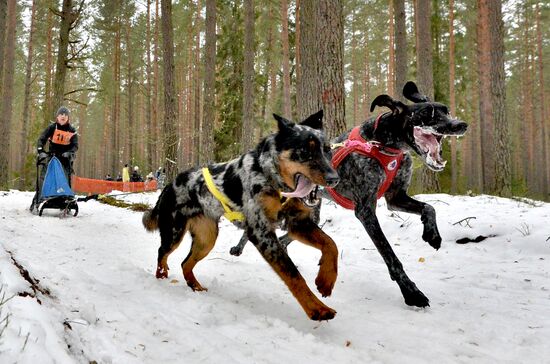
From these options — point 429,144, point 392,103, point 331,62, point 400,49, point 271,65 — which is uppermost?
point 271,65

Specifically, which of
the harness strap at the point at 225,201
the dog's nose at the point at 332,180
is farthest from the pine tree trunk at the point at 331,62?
the dog's nose at the point at 332,180

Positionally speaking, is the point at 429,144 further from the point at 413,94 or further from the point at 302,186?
the point at 302,186

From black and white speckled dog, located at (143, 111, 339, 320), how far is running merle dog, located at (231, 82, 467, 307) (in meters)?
0.63

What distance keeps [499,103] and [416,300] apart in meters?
10.6

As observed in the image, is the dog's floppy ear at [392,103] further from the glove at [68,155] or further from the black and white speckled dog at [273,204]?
the glove at [68,155]

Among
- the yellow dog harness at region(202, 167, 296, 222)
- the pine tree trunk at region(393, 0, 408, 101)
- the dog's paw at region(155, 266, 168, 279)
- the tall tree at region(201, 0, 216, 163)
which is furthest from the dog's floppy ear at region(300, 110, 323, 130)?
the pine tree trunk at region(393, 0, 408, 101)

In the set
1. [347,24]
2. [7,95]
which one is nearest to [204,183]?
[7,95]

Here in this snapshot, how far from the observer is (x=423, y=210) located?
3.62 metres

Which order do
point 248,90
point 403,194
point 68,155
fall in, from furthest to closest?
1. point 248,90
2. point 68,155
3. point 403,194

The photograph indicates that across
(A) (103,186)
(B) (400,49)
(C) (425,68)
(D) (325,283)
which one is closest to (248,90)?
(B) (400,49)

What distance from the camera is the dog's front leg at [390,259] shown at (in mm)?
3084

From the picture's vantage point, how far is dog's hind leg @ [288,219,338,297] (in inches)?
113

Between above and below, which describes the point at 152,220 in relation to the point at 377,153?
below

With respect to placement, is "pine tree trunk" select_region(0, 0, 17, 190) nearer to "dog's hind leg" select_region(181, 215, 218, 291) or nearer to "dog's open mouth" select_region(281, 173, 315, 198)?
"dog's hind leg" select_region(181, 215, 218, 291)
